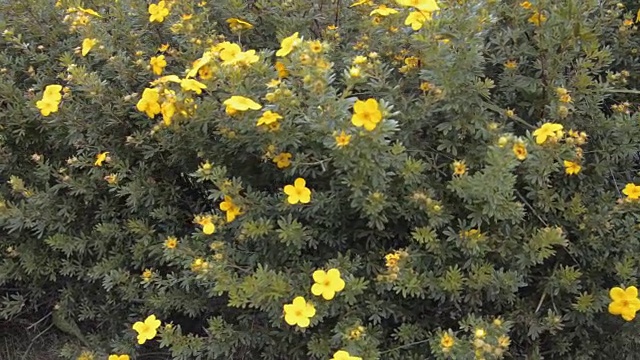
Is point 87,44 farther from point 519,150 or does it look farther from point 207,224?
point 519,150

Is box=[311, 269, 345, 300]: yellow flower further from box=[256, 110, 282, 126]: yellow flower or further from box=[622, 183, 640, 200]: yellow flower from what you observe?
box=[622, 183, 640, 200]: yellow flower

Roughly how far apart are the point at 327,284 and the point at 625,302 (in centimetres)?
80

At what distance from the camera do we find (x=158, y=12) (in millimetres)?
2295

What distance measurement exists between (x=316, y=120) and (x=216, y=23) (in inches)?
33.7

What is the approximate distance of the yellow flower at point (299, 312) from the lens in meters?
1.79

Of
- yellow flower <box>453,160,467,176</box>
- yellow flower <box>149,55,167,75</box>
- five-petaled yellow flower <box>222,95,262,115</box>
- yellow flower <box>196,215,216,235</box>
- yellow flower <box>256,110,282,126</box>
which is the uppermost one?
five-petaled yellow flower <box>222,95,262,115</box>

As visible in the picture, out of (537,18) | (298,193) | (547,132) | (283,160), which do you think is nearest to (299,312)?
(298,193)

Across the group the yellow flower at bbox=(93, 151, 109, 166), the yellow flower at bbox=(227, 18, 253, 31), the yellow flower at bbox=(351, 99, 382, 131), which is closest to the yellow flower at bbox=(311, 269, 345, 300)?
the yellow flower at bbox=(351, 99, 382, 131)

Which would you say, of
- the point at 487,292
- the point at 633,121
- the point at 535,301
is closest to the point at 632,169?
the point at 633,121

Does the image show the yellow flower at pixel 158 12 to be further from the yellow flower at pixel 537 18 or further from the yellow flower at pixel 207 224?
the yellow flower at pixel 537 18

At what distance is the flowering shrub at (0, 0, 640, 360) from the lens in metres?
1.84

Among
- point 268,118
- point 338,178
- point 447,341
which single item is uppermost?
point 268,118

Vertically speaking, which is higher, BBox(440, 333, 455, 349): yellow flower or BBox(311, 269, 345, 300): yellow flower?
BBox(311, 269, 345, 300): yellow flower

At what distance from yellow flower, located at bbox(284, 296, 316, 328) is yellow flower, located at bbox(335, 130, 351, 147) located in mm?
428
